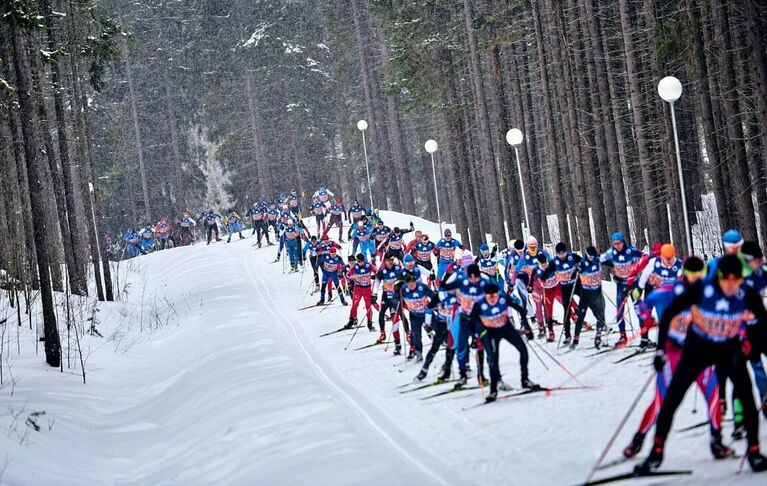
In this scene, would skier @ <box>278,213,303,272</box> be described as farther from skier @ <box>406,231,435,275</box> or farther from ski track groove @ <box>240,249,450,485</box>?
skier @ <box>406,231,435,275</box>

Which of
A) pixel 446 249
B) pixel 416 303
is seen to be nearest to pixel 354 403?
pixel 416 303

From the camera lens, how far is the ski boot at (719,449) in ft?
25.7

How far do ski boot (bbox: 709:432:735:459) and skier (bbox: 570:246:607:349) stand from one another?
6.96m

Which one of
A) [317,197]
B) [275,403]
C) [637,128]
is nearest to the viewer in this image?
[275,403]

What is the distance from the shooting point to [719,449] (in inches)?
309

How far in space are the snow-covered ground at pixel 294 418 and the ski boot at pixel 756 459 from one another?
0.30 feet

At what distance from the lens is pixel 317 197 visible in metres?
38.0

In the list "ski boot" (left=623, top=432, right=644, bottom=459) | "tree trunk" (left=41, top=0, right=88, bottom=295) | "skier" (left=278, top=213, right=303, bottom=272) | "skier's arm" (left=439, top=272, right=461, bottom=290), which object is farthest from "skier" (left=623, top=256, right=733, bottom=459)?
"skier" (left=278, top=213, right=303, bottom=272)

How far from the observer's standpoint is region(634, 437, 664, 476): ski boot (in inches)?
302

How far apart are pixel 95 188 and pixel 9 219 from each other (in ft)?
36.7

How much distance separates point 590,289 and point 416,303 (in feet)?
10.4

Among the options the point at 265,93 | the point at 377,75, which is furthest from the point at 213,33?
the point at 377,75

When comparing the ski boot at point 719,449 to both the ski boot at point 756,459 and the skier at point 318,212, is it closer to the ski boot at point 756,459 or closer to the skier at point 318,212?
the ski boot at point 756,459

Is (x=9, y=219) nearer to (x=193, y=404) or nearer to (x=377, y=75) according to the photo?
(x=193, y=404)
